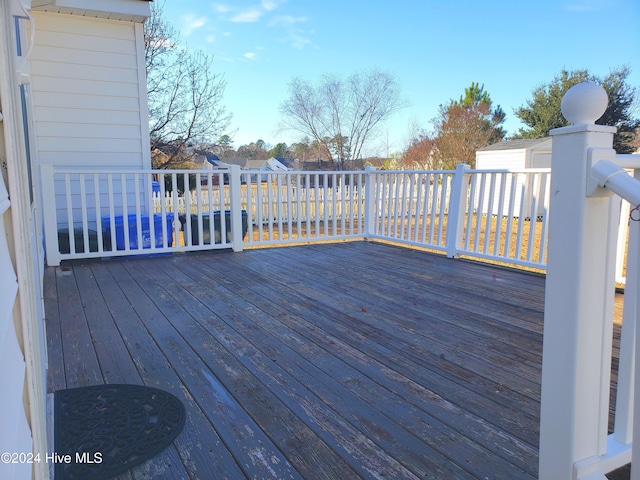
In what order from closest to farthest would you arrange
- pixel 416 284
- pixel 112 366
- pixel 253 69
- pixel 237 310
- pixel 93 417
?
pixel 93 417
pixel 112 366
pixel 237 310
pixel 416 284
pixel 253 69

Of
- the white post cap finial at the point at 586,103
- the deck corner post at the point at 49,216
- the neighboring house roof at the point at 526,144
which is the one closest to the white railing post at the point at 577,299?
the white post cap finial at the point at 586,103

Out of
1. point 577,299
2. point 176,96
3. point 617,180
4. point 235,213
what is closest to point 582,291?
point 577,299

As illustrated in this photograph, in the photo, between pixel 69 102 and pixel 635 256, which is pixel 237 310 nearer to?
pixel 635 256

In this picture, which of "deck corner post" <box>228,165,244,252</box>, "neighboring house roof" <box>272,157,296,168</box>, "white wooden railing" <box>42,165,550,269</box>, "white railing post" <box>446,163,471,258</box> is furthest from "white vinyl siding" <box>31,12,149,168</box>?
"neighboring house roof" <box>272,157,296,168</box>

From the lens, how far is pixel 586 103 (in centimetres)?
91

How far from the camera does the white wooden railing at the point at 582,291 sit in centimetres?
92

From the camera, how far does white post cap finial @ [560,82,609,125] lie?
0.90m

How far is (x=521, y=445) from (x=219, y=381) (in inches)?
45.5

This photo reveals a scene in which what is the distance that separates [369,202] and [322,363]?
12.6 ft

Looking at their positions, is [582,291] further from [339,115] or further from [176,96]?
[339,115]

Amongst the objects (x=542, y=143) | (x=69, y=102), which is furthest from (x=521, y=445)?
(x=542, y=143)

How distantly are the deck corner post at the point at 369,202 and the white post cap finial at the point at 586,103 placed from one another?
4530 millimetres

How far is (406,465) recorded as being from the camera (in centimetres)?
125

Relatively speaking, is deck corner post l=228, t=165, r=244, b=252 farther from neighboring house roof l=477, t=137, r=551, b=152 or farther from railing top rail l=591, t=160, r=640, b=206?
neighboring house roof l=477, t=137, r=551, b=152
